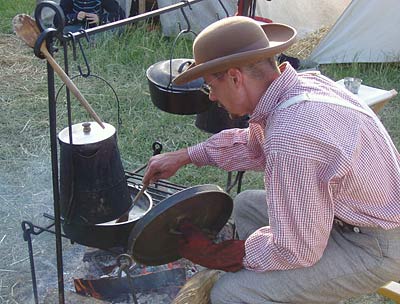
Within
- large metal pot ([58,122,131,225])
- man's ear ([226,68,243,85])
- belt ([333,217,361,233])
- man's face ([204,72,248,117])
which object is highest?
man's ear ([226,68,243,85])

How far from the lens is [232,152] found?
2.78m

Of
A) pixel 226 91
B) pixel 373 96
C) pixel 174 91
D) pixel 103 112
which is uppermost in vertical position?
pixel 226 91

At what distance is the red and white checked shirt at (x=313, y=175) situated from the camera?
6.70ft

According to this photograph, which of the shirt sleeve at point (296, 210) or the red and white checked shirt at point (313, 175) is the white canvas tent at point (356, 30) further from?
the shirt sleeve at point (296, 210)

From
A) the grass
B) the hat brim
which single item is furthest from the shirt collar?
the grass

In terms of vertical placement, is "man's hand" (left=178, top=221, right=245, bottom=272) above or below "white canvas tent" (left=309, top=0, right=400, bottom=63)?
above

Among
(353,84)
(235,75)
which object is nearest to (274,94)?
(235,75)

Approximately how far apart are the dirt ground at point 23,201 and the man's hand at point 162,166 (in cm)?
57

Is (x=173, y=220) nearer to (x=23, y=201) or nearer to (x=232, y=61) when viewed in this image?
(x=232, y=61)

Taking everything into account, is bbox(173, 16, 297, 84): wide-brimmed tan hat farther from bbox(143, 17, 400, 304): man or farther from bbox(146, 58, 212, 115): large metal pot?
bbox(146, 58, 212, 115): large metal pot

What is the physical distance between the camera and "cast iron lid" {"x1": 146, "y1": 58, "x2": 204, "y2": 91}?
2.83m

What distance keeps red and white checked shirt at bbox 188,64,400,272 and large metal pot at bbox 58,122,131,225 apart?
0.58m

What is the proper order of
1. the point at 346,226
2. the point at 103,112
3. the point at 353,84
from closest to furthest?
the point at 346,226
the point at 353,84
the point at 103,112

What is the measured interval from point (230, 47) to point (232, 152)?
750 millimetres
